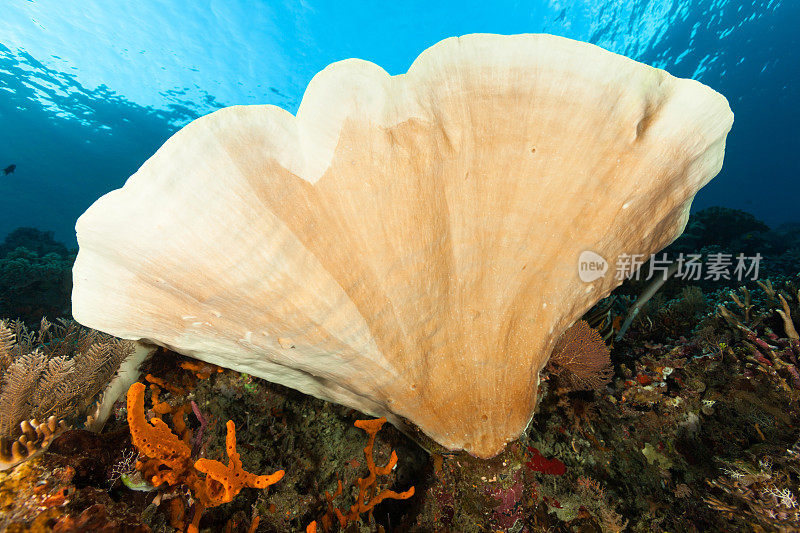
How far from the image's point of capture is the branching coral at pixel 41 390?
133 cm

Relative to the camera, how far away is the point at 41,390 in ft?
5.23

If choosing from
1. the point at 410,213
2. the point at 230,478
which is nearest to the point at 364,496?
the point at 230,478

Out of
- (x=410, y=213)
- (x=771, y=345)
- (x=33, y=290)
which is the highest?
(x=410, y=213)

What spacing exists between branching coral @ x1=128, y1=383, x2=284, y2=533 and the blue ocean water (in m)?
35.4

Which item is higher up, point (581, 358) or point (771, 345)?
point (581, 358)

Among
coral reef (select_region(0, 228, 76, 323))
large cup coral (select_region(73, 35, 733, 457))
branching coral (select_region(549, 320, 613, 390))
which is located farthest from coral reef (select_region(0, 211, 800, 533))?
coral reef (select_region(0, 228, 76, 323))

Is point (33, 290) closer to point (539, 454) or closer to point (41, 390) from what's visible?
point (41, 390)

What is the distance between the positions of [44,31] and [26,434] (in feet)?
126

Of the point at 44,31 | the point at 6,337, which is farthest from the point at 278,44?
the point at 6,337

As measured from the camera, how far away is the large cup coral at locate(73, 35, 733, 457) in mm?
1095

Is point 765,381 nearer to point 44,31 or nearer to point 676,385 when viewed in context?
point 676,385

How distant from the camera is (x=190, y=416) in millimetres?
2078

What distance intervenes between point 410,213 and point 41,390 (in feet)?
6.80

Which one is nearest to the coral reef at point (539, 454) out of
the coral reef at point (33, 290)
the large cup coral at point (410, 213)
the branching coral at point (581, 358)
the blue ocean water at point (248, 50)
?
the branching coral at point (581, 358)
